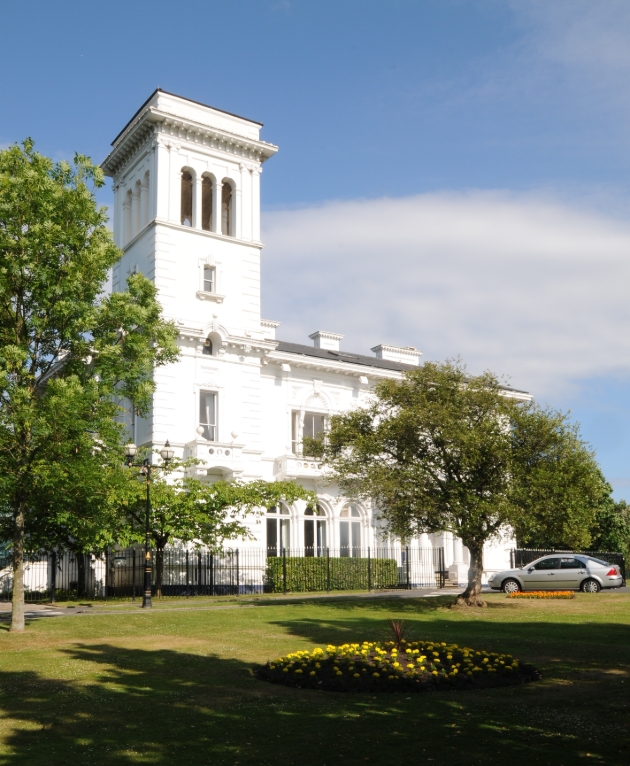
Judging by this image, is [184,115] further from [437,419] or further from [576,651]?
[576,651]

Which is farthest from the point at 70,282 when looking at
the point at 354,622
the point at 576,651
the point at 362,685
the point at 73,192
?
the point at 576,651

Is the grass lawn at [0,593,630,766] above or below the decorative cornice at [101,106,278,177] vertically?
below

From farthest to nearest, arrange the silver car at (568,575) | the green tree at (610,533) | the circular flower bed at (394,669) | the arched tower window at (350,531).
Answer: the green tree at (610,533), the arched tower window at (350,531), the silver car at (568,575), the circular flower bed at (394,669)

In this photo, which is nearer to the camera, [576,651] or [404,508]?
[576,651]

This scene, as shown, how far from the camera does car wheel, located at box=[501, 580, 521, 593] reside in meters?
34.1

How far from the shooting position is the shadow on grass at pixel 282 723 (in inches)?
316

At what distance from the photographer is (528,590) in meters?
34.0

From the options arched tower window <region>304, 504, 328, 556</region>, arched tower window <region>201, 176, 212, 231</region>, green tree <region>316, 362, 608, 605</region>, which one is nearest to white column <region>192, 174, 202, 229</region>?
arched tower window <region>201, 176, 212, 231</region>

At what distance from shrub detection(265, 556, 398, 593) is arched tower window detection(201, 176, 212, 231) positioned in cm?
1783

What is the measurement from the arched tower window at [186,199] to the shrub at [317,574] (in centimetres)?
1855

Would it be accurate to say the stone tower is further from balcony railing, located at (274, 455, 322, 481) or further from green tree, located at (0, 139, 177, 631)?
green tree, located at (0, 139, 177, 631)

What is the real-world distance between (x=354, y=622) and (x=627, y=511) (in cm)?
5779

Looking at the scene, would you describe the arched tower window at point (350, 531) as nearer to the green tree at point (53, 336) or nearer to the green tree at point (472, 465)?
the green tree at point (472, 465)

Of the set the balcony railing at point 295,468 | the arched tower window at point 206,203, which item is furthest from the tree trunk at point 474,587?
the arched tower window at point 206,203
